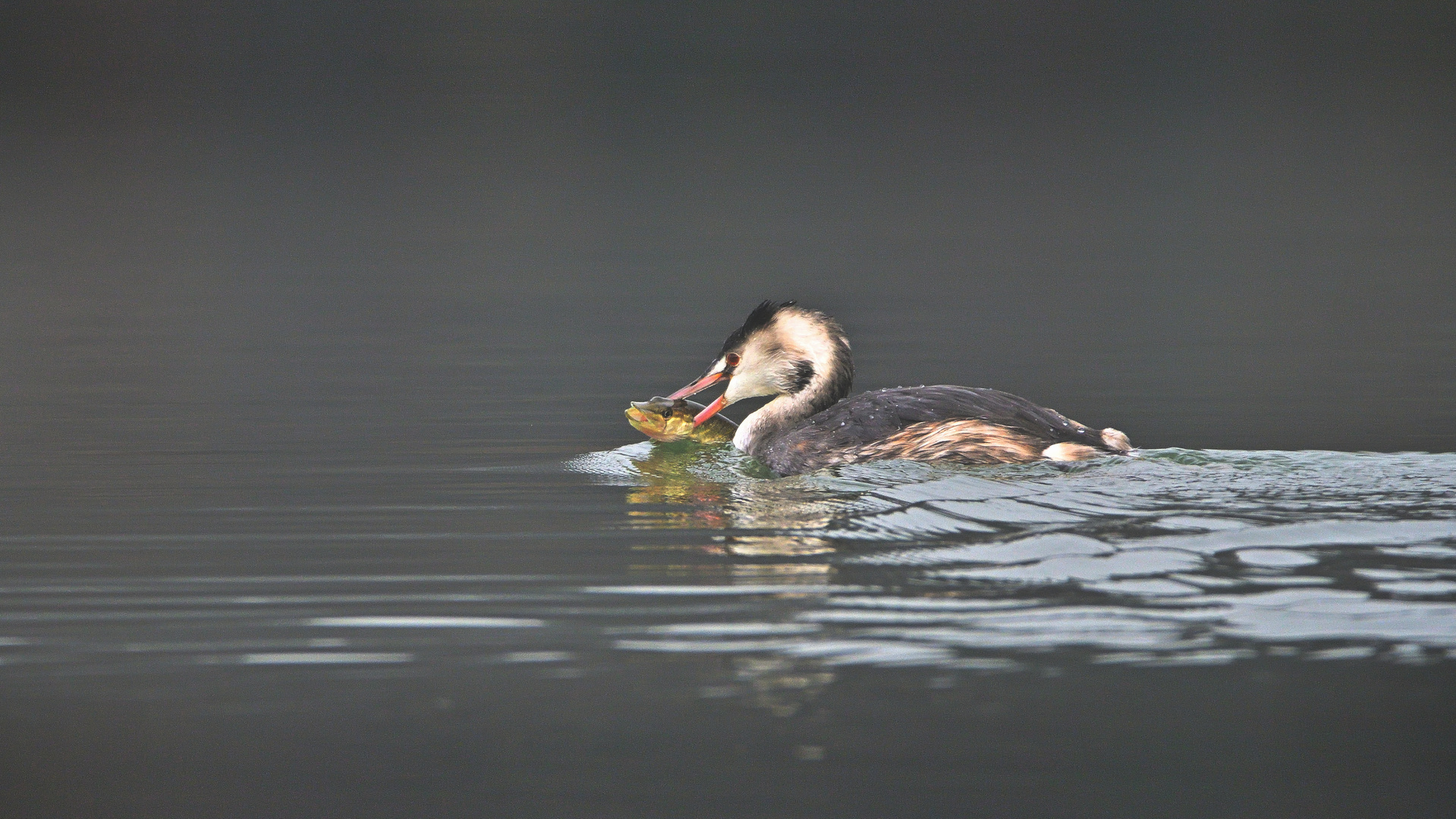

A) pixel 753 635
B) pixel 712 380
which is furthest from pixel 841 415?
pixel 753 635

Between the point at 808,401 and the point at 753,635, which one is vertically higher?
the point at 808,401

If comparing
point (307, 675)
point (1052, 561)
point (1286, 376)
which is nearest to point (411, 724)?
point (307, 675)

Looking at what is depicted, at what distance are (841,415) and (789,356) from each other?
0.63 m

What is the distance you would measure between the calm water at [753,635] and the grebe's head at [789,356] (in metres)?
0.90

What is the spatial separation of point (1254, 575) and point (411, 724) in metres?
2.53

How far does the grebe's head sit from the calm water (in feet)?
2.95

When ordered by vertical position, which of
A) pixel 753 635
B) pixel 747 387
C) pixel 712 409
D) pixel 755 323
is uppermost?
pixel 755 323

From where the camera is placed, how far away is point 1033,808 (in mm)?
3430

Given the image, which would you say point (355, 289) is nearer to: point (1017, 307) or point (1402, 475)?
point (1017, 307)

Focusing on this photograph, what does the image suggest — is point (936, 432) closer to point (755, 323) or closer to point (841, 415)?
point (841, 415)

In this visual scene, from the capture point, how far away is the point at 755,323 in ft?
25.1

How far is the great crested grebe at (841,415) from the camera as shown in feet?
21.8

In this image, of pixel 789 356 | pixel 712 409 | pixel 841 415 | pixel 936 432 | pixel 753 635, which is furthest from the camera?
pixel 712 409

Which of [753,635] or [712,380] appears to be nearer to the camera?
[753,635]
